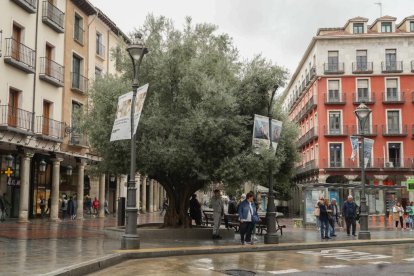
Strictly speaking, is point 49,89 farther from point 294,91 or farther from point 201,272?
point 294,91

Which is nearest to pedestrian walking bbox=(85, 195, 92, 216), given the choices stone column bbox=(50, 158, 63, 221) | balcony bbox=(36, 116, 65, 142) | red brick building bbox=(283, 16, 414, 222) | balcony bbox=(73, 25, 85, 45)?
stone column bbox=(50, 158, 63, 221)

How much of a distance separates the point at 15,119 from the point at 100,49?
500 inches

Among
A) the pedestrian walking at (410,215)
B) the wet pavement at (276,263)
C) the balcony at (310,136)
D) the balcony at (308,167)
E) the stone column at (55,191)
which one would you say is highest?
the balcony at (310,136)

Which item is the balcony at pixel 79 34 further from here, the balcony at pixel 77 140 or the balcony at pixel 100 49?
the balcony at pixel 77 140

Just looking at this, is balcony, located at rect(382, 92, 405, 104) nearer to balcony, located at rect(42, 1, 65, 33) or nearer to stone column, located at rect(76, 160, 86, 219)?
stone column, located at rect(76, 160, 86, 219)

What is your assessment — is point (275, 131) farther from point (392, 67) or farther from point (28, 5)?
point (392, 67)

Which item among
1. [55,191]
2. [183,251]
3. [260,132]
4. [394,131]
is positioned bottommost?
[183,251]

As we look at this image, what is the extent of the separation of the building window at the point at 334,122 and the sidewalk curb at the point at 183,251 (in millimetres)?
31418

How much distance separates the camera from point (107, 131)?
1722 cm

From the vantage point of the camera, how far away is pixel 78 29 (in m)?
32.5

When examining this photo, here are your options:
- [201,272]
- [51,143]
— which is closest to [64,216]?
[51,143]

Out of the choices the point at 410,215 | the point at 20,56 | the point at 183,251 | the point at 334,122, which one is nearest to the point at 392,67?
the point at 334,122

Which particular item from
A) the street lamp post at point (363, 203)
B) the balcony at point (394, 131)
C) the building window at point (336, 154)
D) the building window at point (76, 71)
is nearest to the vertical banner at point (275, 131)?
the street lamp post at point (363, 203)

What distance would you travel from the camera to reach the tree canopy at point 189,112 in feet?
52.9
